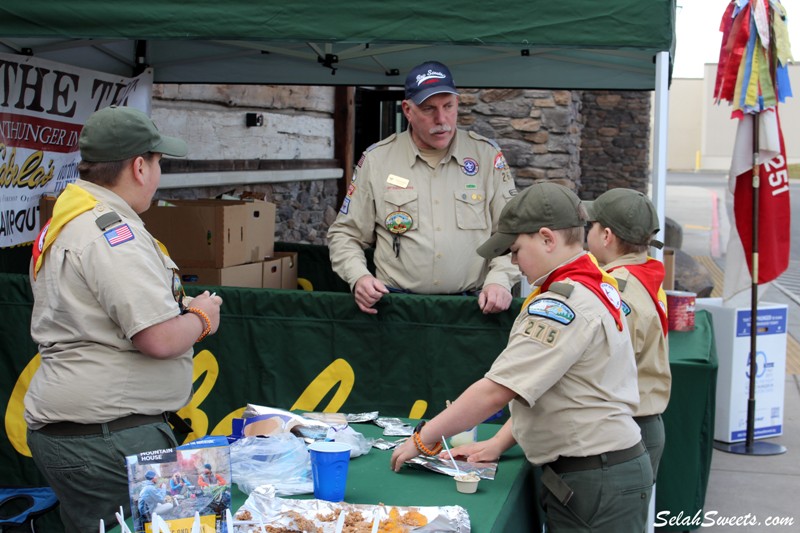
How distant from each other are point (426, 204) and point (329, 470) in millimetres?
2077

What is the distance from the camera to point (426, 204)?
14.2 feet

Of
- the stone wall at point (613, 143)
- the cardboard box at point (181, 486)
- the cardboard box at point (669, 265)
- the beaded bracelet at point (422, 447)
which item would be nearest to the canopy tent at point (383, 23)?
the beaded bracelet at point (422, 447)

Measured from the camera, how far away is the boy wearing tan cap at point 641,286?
3.52 metres

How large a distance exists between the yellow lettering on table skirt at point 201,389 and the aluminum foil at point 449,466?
1.79 metres

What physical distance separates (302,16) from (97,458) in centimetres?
198

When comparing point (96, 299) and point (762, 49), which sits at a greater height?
point (762, 49)

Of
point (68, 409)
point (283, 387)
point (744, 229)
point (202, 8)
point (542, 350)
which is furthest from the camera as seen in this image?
point (744, 229)

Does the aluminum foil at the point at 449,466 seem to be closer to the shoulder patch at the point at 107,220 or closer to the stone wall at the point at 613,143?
the shoulder patch at the point at 107,220

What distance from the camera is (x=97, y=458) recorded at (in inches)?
105

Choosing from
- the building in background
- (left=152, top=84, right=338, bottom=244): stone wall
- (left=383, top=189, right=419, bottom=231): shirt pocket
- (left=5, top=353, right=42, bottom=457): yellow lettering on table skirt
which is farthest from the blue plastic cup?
the building in background

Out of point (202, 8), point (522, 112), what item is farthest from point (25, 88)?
point (522, 112)

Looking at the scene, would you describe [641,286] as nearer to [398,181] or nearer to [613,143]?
[398,181]

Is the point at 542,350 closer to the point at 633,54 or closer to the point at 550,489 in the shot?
the point at 550,489

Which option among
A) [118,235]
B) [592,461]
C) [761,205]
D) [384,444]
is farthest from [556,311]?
[761,205]
